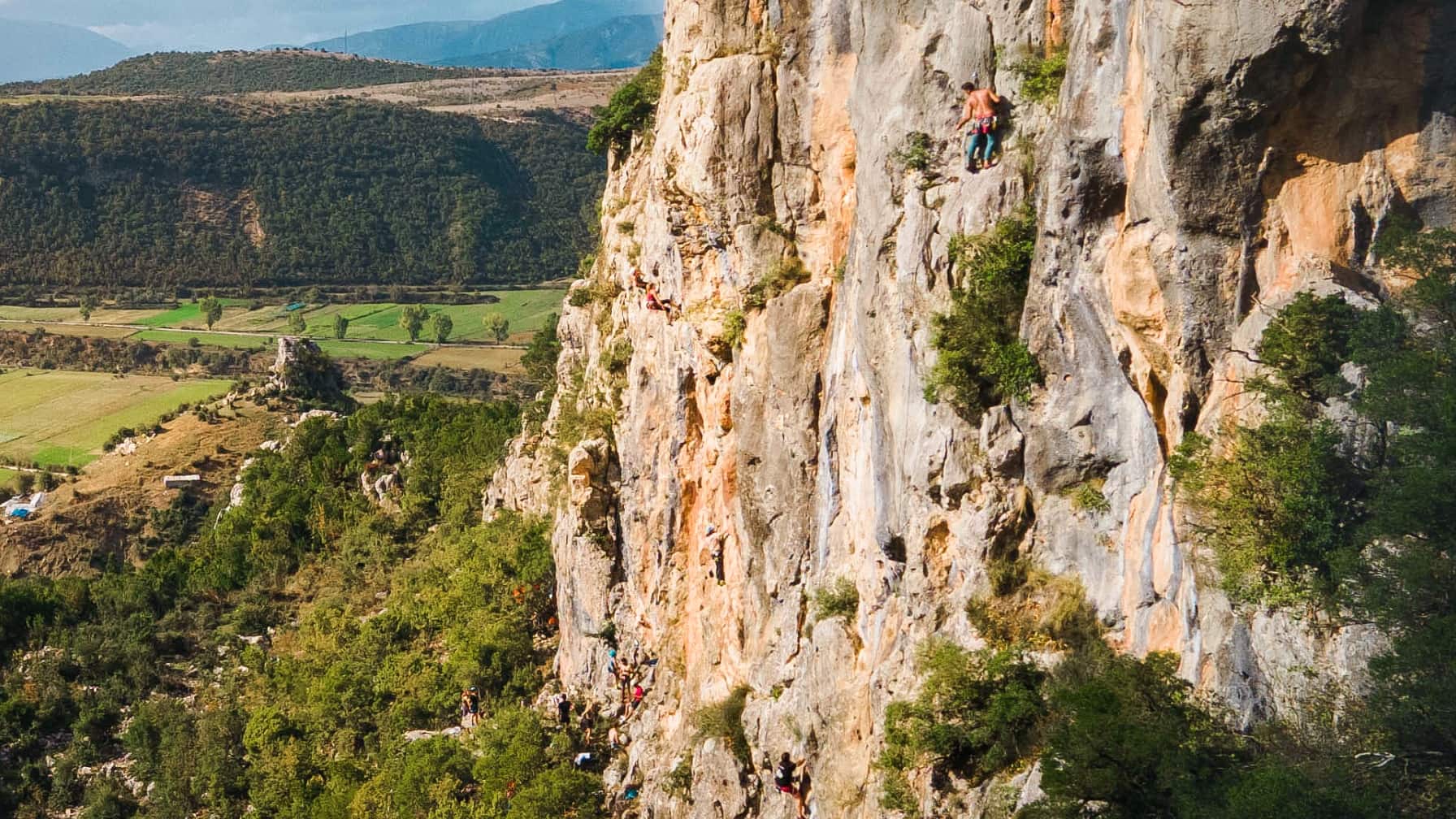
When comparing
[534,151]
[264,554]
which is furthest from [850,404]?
[534,151]

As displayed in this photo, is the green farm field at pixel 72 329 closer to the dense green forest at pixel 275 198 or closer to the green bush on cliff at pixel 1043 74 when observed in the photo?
the dense green forest at pixel 275 198

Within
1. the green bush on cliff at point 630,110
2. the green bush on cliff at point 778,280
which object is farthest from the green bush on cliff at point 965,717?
the green bush on cliff at point 630,110

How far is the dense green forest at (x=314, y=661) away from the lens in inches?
1471

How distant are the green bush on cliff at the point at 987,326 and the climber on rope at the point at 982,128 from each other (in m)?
1.26

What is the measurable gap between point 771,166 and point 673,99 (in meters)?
5.39

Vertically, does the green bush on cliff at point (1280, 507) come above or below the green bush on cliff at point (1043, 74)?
below

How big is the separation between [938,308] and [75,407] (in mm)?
106300

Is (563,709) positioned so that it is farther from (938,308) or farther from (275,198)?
(275,198)

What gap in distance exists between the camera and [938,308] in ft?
65.6

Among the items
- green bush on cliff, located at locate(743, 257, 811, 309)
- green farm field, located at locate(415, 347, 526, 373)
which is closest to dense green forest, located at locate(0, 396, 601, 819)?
green bush on cliff, located at locate(743, 257, 811, 309)

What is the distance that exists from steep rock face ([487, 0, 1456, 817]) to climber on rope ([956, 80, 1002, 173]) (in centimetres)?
38

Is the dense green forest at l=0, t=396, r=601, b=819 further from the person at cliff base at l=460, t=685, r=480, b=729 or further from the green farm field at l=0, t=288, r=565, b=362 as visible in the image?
the green farm field at l=0, t=288, r=565, b=362

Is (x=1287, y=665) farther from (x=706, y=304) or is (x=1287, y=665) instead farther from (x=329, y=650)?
(x=329, y=650)

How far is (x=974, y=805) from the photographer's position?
60.8 feet
